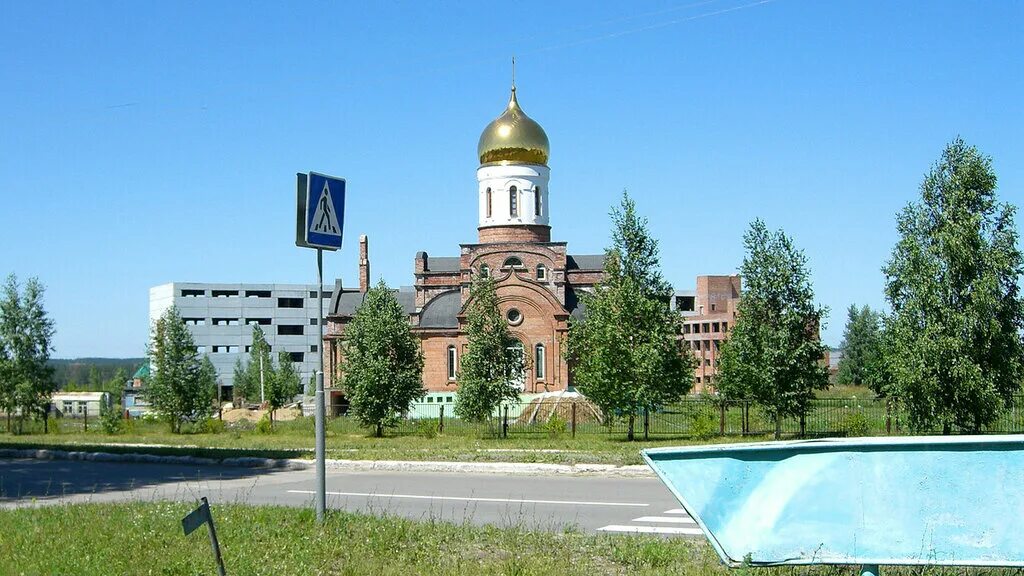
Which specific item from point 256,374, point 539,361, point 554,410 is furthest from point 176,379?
point 256,374

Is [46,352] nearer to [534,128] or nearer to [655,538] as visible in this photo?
[534,128]

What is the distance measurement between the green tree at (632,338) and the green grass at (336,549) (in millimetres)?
15928

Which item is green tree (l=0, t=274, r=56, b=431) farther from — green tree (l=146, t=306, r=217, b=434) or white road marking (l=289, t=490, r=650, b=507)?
white road marking (l=289, t=490, r=650, b=507)

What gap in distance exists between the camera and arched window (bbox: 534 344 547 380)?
48.3 m

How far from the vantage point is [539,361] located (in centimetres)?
4850

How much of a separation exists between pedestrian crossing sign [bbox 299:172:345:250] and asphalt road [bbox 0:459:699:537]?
2.94m

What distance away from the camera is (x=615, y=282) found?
2636 cm

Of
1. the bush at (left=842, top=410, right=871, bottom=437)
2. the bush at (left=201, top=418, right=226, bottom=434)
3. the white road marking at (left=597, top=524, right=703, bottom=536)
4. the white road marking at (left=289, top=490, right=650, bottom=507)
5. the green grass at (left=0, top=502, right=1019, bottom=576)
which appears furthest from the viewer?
the bush at (left=201, top=418, right=226, bottom=434)

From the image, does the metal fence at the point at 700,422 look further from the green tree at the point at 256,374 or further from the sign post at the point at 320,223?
the green tree at the point at 256,374

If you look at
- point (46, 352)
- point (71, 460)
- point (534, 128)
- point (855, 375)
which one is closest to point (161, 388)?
point (46, 352)

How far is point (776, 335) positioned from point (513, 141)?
27434 millimetres

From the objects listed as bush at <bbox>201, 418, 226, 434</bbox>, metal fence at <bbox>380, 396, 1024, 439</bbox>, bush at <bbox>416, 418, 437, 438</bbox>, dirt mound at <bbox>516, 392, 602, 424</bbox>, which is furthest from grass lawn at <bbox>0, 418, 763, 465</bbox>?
dirt mound at <bbox>516, 392, 602, 424</bbox>

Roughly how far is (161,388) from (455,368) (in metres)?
17.8

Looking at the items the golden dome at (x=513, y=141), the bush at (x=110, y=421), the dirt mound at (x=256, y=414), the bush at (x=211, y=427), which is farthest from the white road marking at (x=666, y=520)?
the golden dome at (x=513, y=141)
